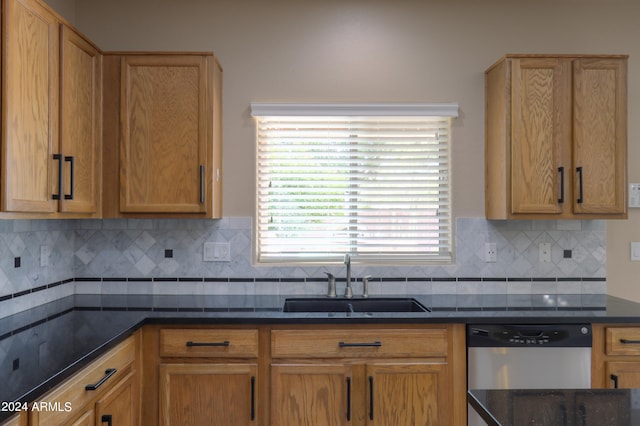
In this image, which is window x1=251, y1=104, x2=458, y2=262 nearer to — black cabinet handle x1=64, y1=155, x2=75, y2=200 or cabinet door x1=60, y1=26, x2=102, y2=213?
cabinet door x1=60, y1=26, x2=102, y2=213

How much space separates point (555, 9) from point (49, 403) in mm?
3262

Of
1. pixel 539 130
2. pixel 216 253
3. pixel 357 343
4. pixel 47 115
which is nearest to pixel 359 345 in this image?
pixel 357 343

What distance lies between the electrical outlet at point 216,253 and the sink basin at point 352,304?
462 mm

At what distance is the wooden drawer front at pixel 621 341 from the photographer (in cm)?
227

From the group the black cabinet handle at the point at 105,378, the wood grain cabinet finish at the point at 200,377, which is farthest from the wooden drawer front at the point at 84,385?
the wood grain cabinet finish at the point at 200,377

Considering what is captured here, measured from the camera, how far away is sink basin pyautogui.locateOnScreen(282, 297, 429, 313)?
274cm

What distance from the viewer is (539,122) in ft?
8.45

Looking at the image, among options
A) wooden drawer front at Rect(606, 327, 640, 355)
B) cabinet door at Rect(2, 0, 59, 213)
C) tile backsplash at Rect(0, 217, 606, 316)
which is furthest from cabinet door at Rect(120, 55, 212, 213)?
wooden drawer front at Rect(606, 327, 640, 355)

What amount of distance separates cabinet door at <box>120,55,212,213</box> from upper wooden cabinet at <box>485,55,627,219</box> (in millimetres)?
1686

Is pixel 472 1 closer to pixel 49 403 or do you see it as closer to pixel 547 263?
pixel 547 263

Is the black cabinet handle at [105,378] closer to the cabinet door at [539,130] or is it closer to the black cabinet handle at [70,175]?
the black cabinet handle at [70,175]

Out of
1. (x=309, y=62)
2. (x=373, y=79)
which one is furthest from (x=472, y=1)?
(x=309, y=62)

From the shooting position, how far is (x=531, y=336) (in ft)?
7.39

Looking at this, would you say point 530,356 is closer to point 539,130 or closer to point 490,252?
point 490,252
